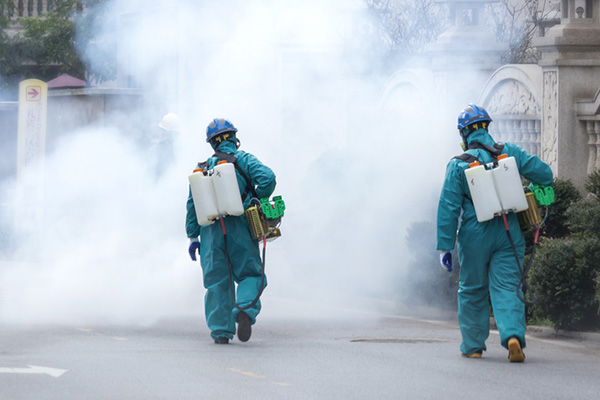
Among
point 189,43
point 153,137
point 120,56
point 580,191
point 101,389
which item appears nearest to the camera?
point 101,389

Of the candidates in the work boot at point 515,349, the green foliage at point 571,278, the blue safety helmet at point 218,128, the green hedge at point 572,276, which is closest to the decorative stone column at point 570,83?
the green hedge at point 572,276

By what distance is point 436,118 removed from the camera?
16.5m

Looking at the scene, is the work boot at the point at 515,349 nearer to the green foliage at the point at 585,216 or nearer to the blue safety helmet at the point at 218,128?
the green foliage at the point at 585,216

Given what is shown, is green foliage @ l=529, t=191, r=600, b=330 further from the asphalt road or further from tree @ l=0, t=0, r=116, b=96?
tree @ l=0, t=0, r=116, b=96

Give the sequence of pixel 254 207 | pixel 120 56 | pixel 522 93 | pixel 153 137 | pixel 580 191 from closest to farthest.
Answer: pixel 254 207, pixel 580 191, pixel 522 93, pixel 153 137, pixel 120 56

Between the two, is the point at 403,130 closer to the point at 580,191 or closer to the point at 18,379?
the point at 580,191

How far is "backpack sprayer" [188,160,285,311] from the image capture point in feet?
33.1

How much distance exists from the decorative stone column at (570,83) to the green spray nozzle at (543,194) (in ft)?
12.5

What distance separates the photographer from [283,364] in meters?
8.96

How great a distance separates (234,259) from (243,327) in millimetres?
567

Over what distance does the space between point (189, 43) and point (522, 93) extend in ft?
14.1

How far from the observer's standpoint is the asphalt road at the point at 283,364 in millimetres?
7863

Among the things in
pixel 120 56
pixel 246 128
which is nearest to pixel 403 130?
pixel 246 128

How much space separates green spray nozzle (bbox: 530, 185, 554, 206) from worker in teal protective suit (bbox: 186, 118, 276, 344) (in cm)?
198
